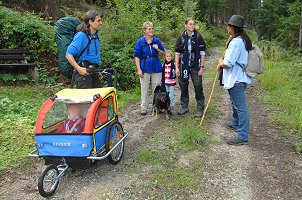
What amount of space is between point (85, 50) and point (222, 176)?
293 cm

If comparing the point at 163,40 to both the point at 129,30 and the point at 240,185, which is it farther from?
the point at 240,185

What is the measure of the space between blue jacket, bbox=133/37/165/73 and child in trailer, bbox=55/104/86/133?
2.80 meters

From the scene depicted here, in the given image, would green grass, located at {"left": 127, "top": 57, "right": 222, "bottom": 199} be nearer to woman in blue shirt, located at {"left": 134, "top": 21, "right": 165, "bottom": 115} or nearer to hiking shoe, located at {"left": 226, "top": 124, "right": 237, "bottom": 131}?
hiking shoe, located at {"left": 226, "top": 124, "right": 237, "bottom": 131}

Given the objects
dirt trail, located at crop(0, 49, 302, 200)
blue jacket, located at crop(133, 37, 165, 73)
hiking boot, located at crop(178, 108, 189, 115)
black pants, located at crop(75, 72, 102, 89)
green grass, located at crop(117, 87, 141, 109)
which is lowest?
dirt trail, located at crop(0, 49, 302, 200)

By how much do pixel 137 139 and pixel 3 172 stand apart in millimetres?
2394

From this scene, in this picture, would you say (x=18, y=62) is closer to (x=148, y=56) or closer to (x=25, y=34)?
(x=25, y=34)

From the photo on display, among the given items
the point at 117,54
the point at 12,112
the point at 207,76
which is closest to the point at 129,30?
the point at 117,54

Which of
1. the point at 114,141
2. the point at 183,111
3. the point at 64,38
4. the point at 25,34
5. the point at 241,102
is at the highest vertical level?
the point at 25,34

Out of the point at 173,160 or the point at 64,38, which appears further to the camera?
the point at 64,38

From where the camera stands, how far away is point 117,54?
34.2 ft

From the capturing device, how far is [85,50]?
5.06 meters

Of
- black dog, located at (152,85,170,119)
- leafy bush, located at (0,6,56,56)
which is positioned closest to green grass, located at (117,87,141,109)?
black dog, located at (152,85,170,119)

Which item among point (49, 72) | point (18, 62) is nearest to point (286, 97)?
point (49, 72)

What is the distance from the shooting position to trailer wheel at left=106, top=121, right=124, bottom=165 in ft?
14.7
